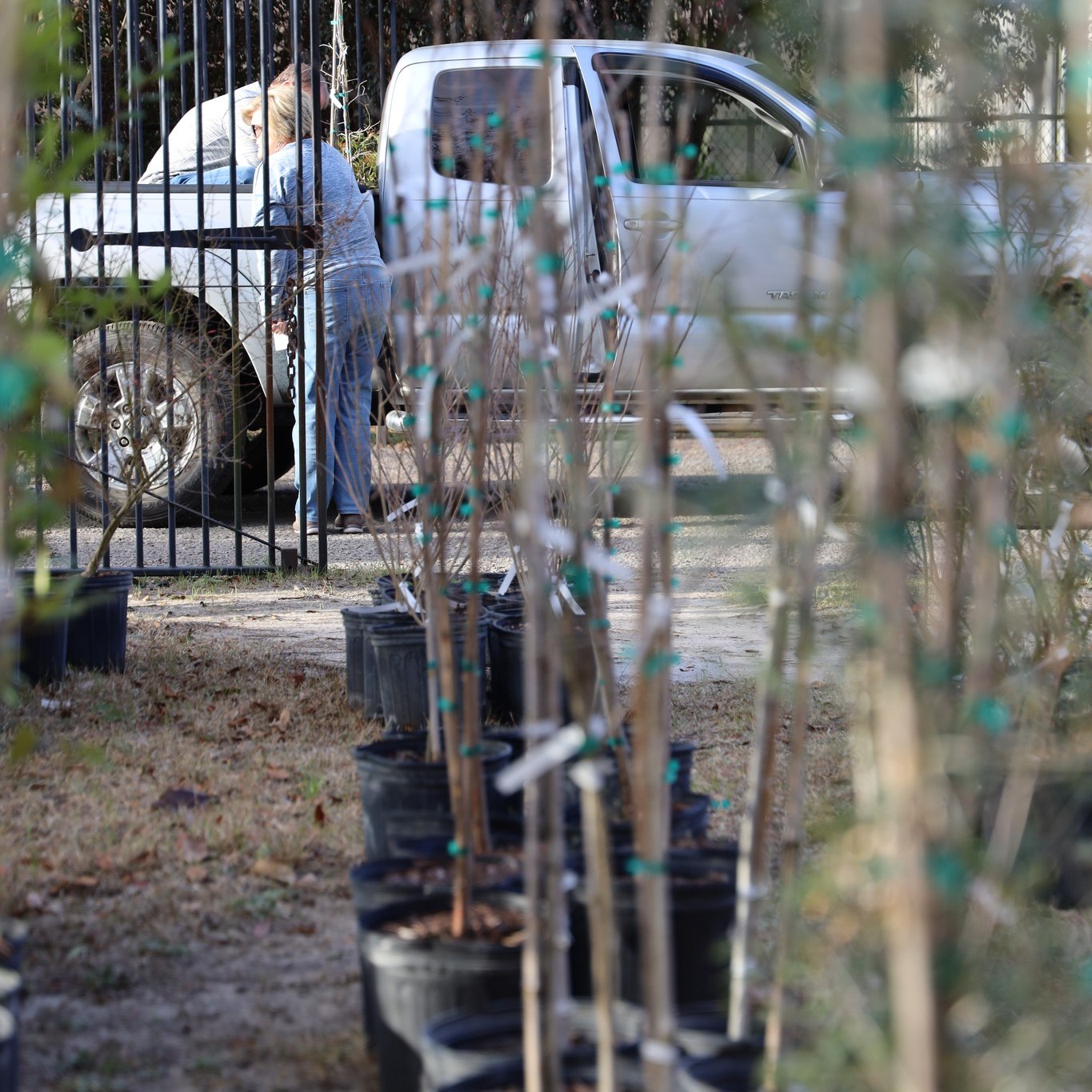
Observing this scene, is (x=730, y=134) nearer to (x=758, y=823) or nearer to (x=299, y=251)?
(x=299, y=251)

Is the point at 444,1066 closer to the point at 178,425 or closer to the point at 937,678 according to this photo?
the point at 937,678

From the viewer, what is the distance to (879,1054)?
1.23 meters

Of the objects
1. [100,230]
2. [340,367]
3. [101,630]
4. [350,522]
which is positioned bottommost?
[101,630]

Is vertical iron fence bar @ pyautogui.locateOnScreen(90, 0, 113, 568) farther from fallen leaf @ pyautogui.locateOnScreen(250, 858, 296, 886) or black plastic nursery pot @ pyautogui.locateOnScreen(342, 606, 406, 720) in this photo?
fallen leaf @ pyautogui.locateOnScreen(250, 858, 296, 886)

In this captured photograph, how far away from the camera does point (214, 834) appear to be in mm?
3203

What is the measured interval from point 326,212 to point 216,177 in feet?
4.55

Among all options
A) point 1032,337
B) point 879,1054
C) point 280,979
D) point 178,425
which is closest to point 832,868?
point 879,1054

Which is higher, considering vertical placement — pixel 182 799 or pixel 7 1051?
pixel 7 1051

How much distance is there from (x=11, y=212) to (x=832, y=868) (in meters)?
1.27

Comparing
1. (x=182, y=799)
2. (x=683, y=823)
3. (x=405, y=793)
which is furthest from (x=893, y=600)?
(x=182, y=799)

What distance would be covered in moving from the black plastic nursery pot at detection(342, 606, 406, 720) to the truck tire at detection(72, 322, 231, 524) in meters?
1.39

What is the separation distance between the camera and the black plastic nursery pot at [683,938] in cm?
211

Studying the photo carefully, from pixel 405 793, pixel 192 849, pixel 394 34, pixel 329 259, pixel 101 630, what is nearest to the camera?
pixel 405 793

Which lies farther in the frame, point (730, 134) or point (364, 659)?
point (730, 134)
